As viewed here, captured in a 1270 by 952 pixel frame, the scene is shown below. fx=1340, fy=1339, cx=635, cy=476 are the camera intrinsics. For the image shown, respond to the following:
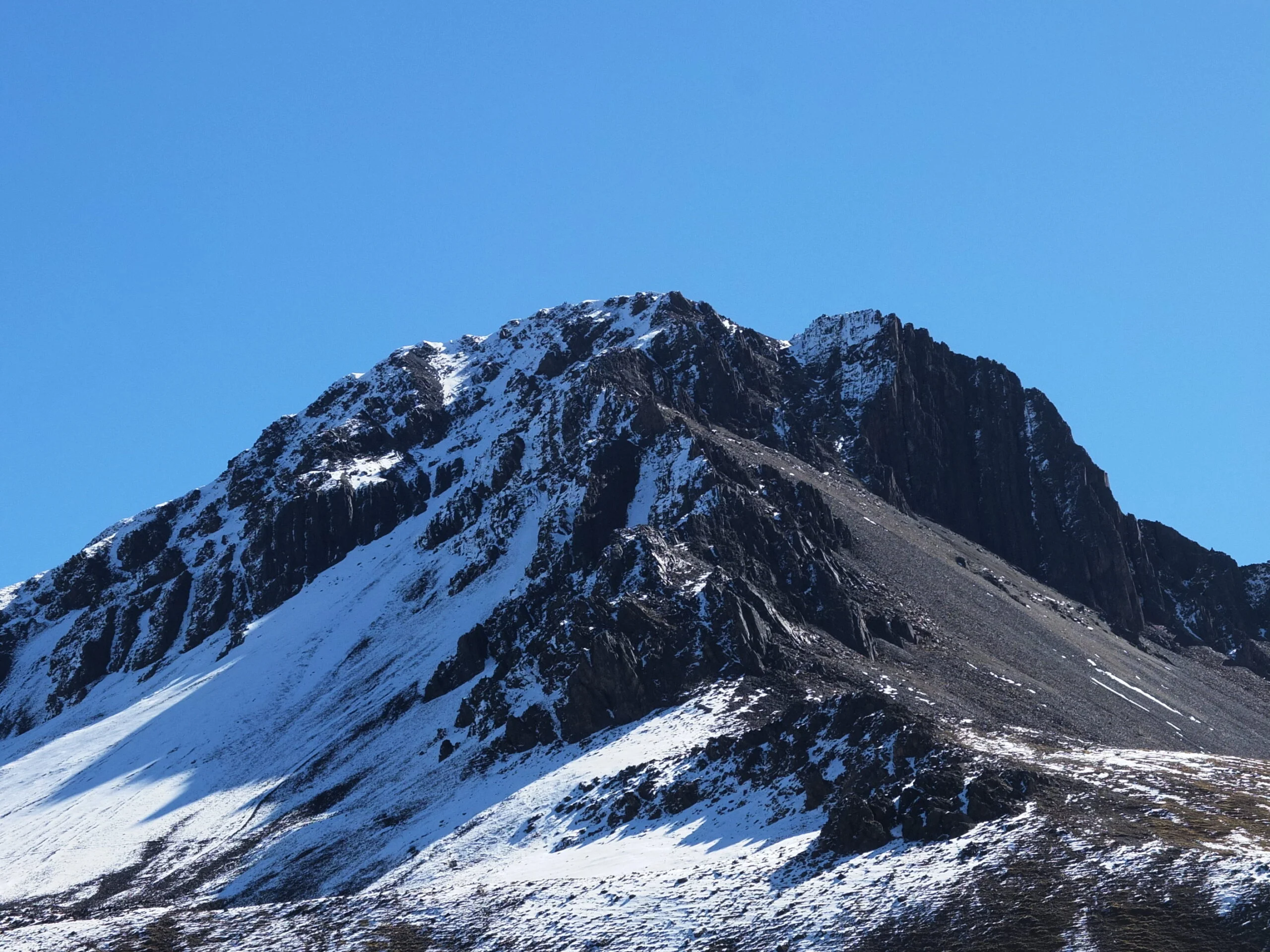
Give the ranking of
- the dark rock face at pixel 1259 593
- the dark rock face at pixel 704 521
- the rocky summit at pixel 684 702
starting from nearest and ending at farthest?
the rocky summit at pixel 684 702 < the dark rock face at pixel 704 521 < the dark rock face at pixel 1259 593

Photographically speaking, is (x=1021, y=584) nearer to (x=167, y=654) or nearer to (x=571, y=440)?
(x=571, y=440)

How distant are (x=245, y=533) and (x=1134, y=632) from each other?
12405 centimetres

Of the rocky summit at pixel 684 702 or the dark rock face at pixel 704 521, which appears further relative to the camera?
the dark rock face at pixel 704 521

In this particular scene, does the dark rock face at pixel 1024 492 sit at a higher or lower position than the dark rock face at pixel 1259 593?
higher

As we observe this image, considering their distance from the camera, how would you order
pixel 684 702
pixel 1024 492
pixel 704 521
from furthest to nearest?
pixel 1024 492, pixel 704 521, pixel 684 702

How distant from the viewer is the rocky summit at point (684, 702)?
66875mm

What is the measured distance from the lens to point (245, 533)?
197750mm

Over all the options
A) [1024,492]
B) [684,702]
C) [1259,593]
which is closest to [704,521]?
[684,702]

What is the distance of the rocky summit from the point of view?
66.9 metres

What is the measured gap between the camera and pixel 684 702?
104m

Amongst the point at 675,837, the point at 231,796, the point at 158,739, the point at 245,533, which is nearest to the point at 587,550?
the point at 231,796

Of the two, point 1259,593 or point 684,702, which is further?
point 1259,593

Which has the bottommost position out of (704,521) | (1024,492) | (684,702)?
(684,702)

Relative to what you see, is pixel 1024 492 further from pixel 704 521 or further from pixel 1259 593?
pixel 704 521
